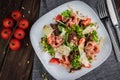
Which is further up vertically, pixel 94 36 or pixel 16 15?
pixel 16 15

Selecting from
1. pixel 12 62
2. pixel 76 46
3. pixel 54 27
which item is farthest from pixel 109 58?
pixel 12 62

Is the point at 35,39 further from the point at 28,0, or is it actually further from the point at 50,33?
the point at 28,0

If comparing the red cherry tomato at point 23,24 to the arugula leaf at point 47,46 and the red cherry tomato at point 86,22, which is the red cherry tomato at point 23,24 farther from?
the red cherry tomato at point 86,22

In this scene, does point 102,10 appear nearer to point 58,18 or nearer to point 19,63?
point 58,18

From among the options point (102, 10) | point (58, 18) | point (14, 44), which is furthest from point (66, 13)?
point (14, 44)

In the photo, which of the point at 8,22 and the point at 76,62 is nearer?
the point at 76,62

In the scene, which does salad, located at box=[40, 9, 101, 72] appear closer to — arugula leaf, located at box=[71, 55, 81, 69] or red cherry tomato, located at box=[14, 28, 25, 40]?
arugula leaf, located at box=[71, 55, 81, 69]

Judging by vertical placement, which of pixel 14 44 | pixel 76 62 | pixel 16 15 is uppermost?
pixel 16 15

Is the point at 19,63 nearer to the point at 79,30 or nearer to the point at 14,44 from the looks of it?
the point at 14,44
